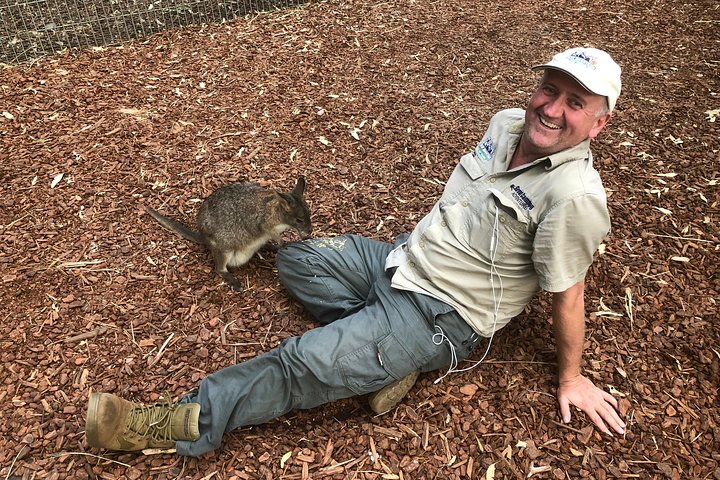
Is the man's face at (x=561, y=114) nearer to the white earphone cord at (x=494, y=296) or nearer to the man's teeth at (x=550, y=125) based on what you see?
the man's teeth at (x=550, y=125)

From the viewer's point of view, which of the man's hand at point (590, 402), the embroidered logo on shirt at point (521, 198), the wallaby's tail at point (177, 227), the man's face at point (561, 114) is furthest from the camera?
the wallaby's tail at point (177, 227)

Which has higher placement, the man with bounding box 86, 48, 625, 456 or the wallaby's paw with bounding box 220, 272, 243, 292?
the man with bounding box 86, 48, 625, 456

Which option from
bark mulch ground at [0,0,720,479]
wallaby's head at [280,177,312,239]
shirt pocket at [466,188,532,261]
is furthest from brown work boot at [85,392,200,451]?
shirt pocket at [466,188,532,261]

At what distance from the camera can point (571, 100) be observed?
2789 mm

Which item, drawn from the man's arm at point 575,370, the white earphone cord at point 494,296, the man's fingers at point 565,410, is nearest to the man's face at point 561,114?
the white earphone cord at point 494,296

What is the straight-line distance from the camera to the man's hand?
10.3ft

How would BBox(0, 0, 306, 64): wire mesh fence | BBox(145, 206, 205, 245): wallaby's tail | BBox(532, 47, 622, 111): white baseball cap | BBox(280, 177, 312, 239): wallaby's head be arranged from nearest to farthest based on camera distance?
BBox(532, 47, 622, 111): white baseball cap < BBox(280, 177, 312, 239): wallaby's head < BBox(145, 206, 205, 245): wallaby's tail < BBox(0, 0, 306, 64): wire mesh fence

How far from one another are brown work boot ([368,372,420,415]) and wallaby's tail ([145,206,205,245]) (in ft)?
6.95

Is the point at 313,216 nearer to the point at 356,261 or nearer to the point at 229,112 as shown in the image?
the point at 356,261

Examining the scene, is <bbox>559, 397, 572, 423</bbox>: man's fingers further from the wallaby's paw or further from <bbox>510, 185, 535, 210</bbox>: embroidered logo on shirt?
the wallaby's paw

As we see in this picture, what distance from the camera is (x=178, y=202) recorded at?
498cm

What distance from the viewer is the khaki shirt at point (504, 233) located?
269cm

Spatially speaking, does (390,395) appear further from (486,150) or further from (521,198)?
(486,150)

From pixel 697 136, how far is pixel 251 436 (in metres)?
5.40
